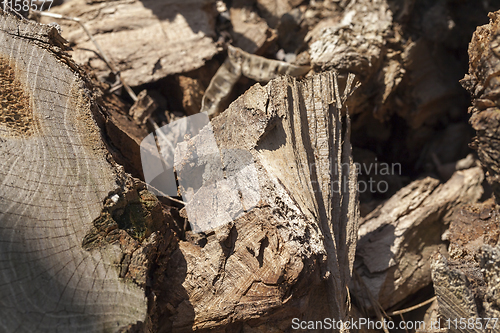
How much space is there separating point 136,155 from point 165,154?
0.26 meters

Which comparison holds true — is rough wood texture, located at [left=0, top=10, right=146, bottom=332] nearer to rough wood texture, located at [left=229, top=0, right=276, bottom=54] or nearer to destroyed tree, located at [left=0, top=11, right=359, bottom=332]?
destroyed tree, located at [left=0, top=11, right=359, bottom=332]

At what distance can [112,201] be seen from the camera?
1218mm

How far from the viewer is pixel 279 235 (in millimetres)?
1325

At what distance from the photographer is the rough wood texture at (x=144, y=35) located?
7.34 ft

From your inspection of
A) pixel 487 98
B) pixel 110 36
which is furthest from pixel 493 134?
pixel 110 36

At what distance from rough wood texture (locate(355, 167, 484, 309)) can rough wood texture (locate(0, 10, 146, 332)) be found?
1.30 metres

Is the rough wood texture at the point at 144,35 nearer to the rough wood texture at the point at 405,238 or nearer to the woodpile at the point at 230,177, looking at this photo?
the woodpile at the point at 230,177

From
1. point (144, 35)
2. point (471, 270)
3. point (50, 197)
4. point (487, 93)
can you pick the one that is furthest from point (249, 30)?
point (471, 270)

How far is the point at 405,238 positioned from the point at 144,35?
207cm

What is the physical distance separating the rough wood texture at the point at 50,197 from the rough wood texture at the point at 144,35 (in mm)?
851

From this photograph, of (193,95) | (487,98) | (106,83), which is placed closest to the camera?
(487,98)

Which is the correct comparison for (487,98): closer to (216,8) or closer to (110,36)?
(216,8)

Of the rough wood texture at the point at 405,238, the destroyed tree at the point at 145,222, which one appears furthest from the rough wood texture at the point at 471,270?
the destroyed tree at the point at 145,222

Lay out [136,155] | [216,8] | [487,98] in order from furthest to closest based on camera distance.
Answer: [216,8], [136,155], [487,98]
